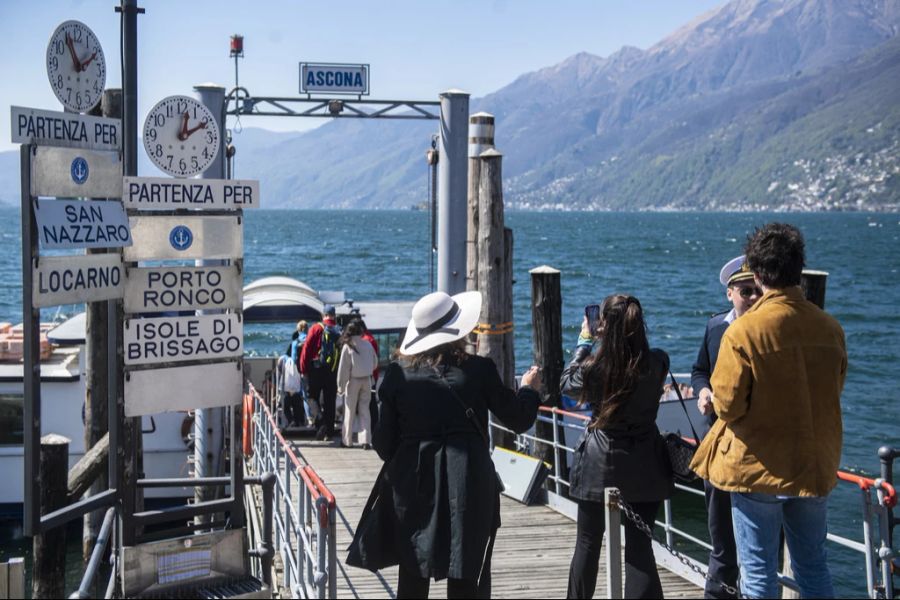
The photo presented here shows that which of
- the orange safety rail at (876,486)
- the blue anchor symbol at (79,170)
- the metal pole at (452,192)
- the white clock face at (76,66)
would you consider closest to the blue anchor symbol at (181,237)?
→ the blue anchor symbol at (79,170)

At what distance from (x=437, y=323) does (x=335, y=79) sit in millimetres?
9608

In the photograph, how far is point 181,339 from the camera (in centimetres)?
662

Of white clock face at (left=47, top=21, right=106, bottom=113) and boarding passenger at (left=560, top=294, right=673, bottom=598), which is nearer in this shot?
boarding passenger at (left=560, top=294, right=673, bottom=598)

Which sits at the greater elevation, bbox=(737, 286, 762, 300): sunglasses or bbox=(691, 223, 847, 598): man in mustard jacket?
bbox=(737, 286, 762, 300): sunglasses

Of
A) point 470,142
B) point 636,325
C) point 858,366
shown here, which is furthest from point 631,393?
point 858,366

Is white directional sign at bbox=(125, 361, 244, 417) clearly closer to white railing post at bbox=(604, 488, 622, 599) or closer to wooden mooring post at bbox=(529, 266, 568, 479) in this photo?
white railing post at bbox=(604, 488, 622, 599)

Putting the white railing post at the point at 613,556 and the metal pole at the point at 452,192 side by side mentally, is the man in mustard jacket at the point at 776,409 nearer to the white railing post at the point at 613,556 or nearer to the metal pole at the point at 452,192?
the white railing post at the point at 613,556

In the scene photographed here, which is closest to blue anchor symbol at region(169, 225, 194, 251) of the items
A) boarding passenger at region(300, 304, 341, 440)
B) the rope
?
the rope

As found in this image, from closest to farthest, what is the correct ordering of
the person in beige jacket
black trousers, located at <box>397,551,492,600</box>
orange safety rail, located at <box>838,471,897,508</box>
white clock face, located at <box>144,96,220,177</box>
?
black trousers, located at <box>397,551,492,600</box>
orange safety rail, located at <box>838,471,897,508</box>
white clock face, located at <box>144,96,220,177</box>
the person in beige jacket

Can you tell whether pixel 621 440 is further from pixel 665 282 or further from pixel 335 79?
pixel 665 282

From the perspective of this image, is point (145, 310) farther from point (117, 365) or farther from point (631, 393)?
point (631, 393)

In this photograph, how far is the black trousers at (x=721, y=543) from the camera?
5.55 meters

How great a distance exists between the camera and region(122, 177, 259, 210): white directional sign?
21.0 feet

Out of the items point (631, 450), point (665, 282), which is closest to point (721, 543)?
point (631, 450)
